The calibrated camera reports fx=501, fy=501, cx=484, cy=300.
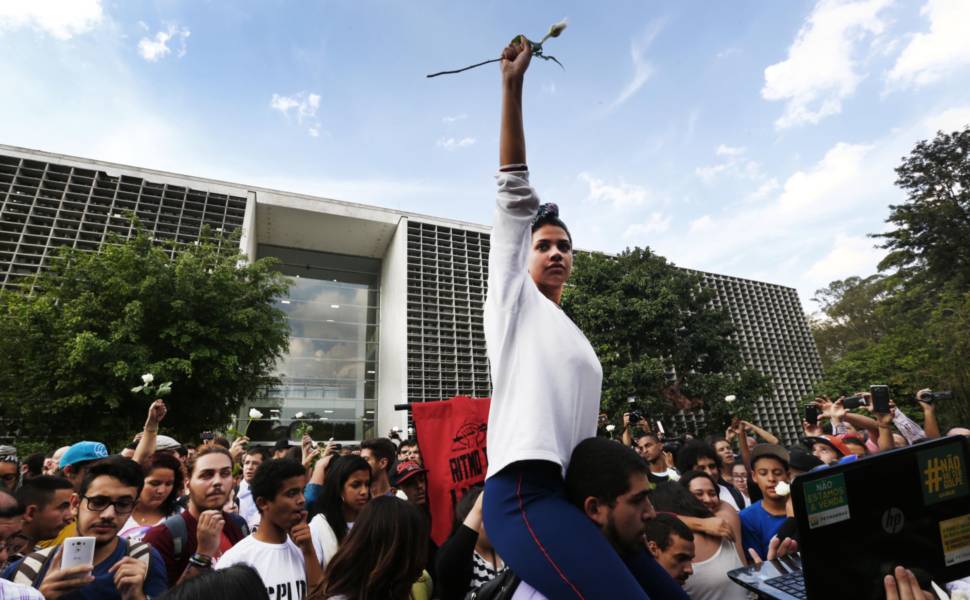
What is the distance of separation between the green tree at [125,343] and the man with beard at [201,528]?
946 centimetres

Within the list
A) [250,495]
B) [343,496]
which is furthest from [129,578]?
[250,495]

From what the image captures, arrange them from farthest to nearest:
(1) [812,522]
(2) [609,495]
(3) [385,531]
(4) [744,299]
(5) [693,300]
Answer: (4) [744,299]
(5) [693,300]
(3) [385,531]
(2) [609,495]
(1) [812,522]

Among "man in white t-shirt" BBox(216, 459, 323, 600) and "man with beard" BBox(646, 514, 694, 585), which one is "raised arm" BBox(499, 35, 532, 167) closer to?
"man with beard" BBox(646, 514, 694, 585)

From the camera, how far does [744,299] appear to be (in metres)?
27.7

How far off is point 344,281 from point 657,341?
53.4ft

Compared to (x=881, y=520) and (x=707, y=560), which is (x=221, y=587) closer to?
(x=881, y=520)

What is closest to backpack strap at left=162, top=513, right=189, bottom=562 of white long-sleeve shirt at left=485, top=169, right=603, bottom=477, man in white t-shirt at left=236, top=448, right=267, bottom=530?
man in white t-shirt at left=236, top=448, right=267, bottom=530

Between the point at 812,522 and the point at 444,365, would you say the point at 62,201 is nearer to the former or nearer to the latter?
the point at 444,365

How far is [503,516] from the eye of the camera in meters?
1.12

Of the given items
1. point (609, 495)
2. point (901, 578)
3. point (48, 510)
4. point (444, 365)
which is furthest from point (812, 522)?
point (444, 365)

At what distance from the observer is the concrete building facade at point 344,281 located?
1664cm

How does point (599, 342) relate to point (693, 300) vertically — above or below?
below

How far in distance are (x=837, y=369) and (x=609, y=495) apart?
86.3 feet

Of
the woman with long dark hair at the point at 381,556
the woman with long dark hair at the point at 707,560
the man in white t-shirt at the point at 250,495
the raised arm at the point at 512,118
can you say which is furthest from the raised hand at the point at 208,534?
the raised arm at the point at 512,118
